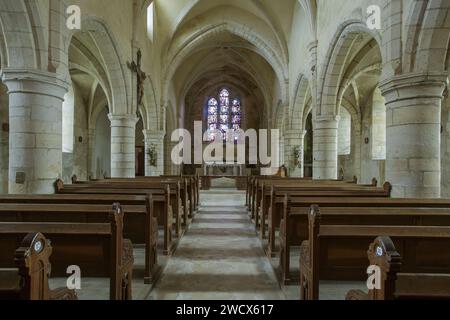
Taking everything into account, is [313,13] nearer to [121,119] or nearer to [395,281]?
[121,119]

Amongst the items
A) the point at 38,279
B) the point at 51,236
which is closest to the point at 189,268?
the point at 51,236

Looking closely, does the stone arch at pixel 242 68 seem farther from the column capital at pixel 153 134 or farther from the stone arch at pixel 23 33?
the stone arch at pixel 23 33

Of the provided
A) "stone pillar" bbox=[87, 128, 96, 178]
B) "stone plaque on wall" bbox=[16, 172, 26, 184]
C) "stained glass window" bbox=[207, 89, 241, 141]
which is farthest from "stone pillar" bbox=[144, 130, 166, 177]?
"stone plaque on wall" bbox=[16, 172, 26, 184]

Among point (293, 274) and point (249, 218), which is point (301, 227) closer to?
point (293, 274)

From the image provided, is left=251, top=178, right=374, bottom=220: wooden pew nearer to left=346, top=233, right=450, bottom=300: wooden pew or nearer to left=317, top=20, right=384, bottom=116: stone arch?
left=317, top=20, right=384, bottom=116: stone arch

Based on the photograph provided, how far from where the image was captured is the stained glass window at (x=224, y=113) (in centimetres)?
2823

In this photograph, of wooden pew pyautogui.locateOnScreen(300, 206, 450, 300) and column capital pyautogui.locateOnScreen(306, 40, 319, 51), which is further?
column capital pyautogui.locateOnScreen(306, 40, 319, 51)

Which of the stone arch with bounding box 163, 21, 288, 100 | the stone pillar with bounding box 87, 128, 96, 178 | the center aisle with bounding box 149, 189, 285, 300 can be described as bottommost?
the center aisle with bounding box 149, 189, 285, 300

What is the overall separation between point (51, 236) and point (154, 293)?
56.1 inches

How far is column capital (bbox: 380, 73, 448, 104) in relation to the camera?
18.8ft

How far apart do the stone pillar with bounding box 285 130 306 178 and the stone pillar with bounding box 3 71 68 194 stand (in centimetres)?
1217

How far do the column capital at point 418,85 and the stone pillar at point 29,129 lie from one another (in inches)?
242
